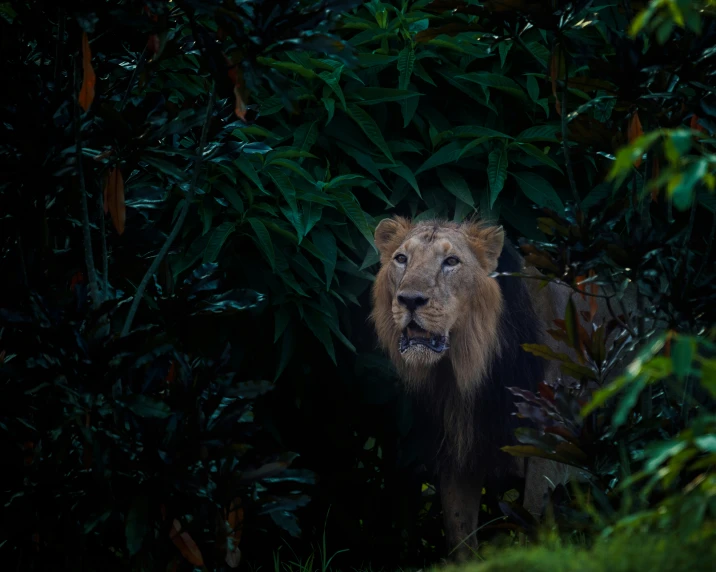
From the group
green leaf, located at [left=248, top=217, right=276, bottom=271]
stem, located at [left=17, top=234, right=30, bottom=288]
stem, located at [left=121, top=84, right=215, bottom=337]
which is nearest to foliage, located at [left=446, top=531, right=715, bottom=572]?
stem, located at [left=121, top=84, right=215, bottom=337]

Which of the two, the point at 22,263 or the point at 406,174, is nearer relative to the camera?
the point at 22,263

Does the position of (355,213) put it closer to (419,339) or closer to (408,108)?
(408,108)

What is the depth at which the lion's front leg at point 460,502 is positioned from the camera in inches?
173

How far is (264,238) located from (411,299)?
70cm

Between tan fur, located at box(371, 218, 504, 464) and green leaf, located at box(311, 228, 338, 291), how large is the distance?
0.22 meters

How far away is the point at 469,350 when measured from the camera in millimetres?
4277

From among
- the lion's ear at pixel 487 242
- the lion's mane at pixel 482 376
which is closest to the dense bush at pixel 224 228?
the lion's ear at pixel 487 242

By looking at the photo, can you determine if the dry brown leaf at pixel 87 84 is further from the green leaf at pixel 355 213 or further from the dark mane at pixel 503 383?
the dark mane at pixel 503 383

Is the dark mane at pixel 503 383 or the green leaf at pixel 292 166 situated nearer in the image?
the green leaf at pixel 292 166

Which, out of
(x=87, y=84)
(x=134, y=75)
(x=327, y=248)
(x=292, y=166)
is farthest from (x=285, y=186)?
(x=87, y=84)

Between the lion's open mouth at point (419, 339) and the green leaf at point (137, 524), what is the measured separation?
1.53 metres

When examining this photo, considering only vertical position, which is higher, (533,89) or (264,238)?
(533,89)

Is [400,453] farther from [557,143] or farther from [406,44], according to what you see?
[406,44]

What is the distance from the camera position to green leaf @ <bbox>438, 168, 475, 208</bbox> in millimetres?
4414
